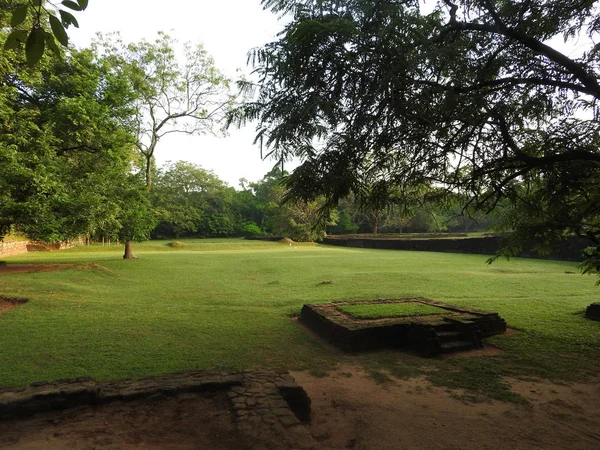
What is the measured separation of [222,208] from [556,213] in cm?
4258

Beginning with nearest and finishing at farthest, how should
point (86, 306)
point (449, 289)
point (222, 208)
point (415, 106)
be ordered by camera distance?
point (415, 106) → point (86, 306) → point (449, 289) → point (222, 208)

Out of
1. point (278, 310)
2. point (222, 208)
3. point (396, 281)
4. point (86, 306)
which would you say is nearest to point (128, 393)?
point (278, 310)

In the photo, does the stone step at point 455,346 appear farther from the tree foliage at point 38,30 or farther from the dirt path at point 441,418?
the tree foliage at point 38,30

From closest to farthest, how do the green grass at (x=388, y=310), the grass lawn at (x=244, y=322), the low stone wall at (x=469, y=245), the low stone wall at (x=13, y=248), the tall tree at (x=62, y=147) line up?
the grass lawn at (x=244, y=322) < the green grass at (x=388, y=310) < the tall tree at (x=62, y=147) < the low stone wall at (x=469, y=245) < the low stone wall at (x=13, y=248)

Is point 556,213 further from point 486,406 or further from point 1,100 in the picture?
point 1,100

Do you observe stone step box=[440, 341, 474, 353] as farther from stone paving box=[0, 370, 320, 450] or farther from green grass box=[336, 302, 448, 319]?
stone paving box=[0, 370, 320, 450]

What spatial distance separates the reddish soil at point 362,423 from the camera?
2.90 metres

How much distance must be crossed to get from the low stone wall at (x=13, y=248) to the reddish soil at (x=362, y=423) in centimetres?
2099

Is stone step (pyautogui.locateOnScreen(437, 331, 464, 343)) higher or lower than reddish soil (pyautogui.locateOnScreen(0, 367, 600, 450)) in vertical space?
higher

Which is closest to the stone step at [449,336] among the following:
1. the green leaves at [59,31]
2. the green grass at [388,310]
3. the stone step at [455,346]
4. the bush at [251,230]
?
the stone step at [455,346]

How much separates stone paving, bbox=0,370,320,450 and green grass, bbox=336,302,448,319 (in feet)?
9.65

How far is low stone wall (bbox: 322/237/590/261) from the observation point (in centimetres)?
1819

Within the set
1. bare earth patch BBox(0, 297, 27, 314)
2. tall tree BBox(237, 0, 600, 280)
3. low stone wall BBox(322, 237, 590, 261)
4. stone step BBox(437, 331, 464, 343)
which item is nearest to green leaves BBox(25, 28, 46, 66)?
tall tree BBox(237, 0, 600, 280)

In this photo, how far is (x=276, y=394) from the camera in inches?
135
